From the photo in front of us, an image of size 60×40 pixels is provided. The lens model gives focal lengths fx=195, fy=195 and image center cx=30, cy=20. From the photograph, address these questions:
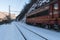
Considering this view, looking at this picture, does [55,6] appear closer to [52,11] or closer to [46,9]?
[52,11]

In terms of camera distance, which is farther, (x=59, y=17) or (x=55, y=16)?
(x=55, y=16)

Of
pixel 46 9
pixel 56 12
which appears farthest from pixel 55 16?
pixel 46 9

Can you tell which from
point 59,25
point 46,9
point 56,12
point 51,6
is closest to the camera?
point 59,25

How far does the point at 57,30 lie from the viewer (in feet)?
60.7

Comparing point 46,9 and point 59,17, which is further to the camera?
point 46,9

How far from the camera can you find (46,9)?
75.5 ft

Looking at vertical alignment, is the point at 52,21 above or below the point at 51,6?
below

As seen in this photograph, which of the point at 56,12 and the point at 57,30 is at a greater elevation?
the point at 56,12

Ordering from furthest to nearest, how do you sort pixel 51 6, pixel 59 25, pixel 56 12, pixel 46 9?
pixel 46 9, pixel 51 6, pixel 56 12, pixel 59 25

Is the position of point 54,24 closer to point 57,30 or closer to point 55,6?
point 57,30

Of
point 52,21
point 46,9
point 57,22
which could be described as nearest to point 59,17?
point 57,22

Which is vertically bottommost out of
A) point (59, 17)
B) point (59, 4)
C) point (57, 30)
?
point (57, 30)

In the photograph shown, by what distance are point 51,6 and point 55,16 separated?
1627mm

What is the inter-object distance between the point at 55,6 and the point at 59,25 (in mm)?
2622
